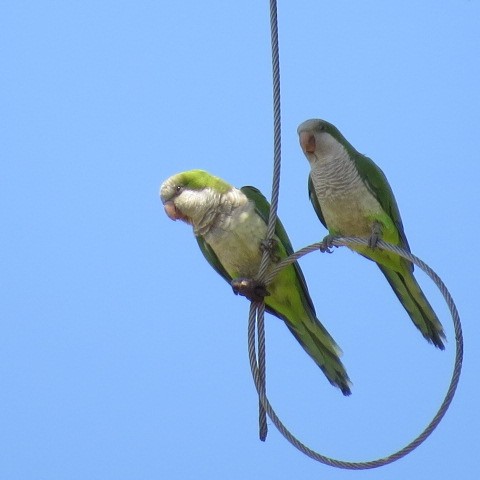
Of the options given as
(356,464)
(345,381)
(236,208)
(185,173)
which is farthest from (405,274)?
(356,464)

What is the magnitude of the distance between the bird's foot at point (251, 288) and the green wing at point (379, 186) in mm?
1156

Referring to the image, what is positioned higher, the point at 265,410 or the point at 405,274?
the point at 405,274

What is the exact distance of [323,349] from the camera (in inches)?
242

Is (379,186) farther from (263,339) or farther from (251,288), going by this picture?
(263,339)

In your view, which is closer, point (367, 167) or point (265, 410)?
point (265, 410)

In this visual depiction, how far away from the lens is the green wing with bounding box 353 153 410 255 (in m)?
6.23

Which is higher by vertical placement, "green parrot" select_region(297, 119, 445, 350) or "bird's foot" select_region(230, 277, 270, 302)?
"green parrot" select_region(297, 119, 445, 350)

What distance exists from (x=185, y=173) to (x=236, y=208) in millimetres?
460

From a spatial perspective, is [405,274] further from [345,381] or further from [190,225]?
[190,225]

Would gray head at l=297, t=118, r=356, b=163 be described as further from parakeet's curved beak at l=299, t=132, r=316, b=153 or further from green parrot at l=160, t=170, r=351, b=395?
green parrot at l=160, t=170, r=351, b=395

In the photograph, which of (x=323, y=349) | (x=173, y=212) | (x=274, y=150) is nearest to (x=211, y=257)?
(x=173, y=212)

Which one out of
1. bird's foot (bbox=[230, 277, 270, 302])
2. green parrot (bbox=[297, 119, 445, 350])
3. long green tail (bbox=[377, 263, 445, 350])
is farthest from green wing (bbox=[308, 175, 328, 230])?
bird's foot (bbox=[230, 277, 270, 302])

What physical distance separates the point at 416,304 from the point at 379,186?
34.3 inches

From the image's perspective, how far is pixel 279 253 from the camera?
6.14 m
